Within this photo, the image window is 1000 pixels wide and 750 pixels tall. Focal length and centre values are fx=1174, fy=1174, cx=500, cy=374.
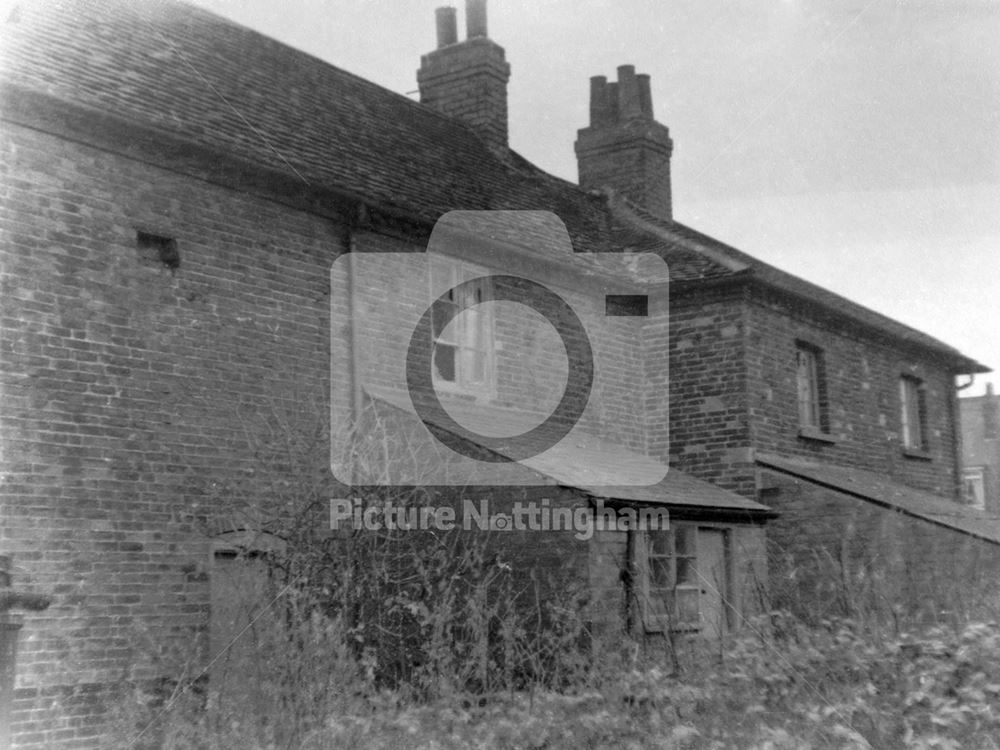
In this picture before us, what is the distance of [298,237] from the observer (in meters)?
13.0

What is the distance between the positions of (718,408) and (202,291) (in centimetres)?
851

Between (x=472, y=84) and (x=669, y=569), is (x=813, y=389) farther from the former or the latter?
(x=472, y=84)

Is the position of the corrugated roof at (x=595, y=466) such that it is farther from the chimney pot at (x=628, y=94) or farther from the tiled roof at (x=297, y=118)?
the chimney pot at (x=628, y=94)

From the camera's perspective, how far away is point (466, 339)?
15.3 m

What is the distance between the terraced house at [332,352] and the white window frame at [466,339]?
40mm

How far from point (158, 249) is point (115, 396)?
1.63 m

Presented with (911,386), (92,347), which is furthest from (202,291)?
(911,386)

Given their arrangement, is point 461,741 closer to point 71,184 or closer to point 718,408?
point 71,184

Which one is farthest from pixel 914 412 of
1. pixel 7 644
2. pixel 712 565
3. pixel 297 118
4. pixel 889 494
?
pixel 7 644

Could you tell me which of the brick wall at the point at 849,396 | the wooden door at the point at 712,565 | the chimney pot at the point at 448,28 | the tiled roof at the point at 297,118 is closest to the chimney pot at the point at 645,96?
the tiled roof at the point at 297,118

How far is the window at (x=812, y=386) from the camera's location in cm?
1900

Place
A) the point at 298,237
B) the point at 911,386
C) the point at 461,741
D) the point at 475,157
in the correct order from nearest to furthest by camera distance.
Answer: the point at 461,741 → the point at 298,237 → the point at 475,157 → the point at 911,386

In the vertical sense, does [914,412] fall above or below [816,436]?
above

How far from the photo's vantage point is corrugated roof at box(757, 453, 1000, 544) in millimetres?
15972
